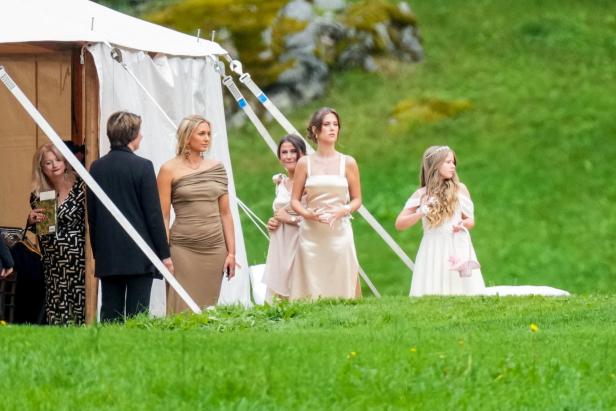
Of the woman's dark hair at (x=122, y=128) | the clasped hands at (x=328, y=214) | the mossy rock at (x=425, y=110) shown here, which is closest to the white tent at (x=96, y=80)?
the woman's dark hair at (x=122, y=128)

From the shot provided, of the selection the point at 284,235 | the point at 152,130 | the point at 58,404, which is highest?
the point at 152,130

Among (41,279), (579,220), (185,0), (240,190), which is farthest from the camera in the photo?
(185,0)

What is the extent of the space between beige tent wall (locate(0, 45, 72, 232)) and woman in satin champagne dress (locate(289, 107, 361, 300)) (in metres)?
2.61

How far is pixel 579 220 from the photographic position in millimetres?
25672

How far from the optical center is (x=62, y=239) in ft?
39.1

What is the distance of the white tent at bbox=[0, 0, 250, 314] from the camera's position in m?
12.2

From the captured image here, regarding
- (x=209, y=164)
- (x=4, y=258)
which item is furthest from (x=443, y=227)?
(x=4, y=258)

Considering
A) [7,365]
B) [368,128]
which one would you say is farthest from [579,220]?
[7,365]

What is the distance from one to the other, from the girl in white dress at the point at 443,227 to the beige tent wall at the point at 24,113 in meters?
3.35

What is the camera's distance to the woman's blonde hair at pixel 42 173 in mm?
11906

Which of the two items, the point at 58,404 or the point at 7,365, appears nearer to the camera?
the point at 58,404

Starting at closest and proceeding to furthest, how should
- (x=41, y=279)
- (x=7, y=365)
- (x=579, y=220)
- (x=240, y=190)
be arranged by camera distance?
(x=7, y=365)
(x=41, y=279)
(x=579, y=220)
(x=240, y=190)

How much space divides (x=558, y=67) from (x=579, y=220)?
6.31 m

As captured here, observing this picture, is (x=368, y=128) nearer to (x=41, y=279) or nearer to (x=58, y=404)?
(x=41, y=279)
